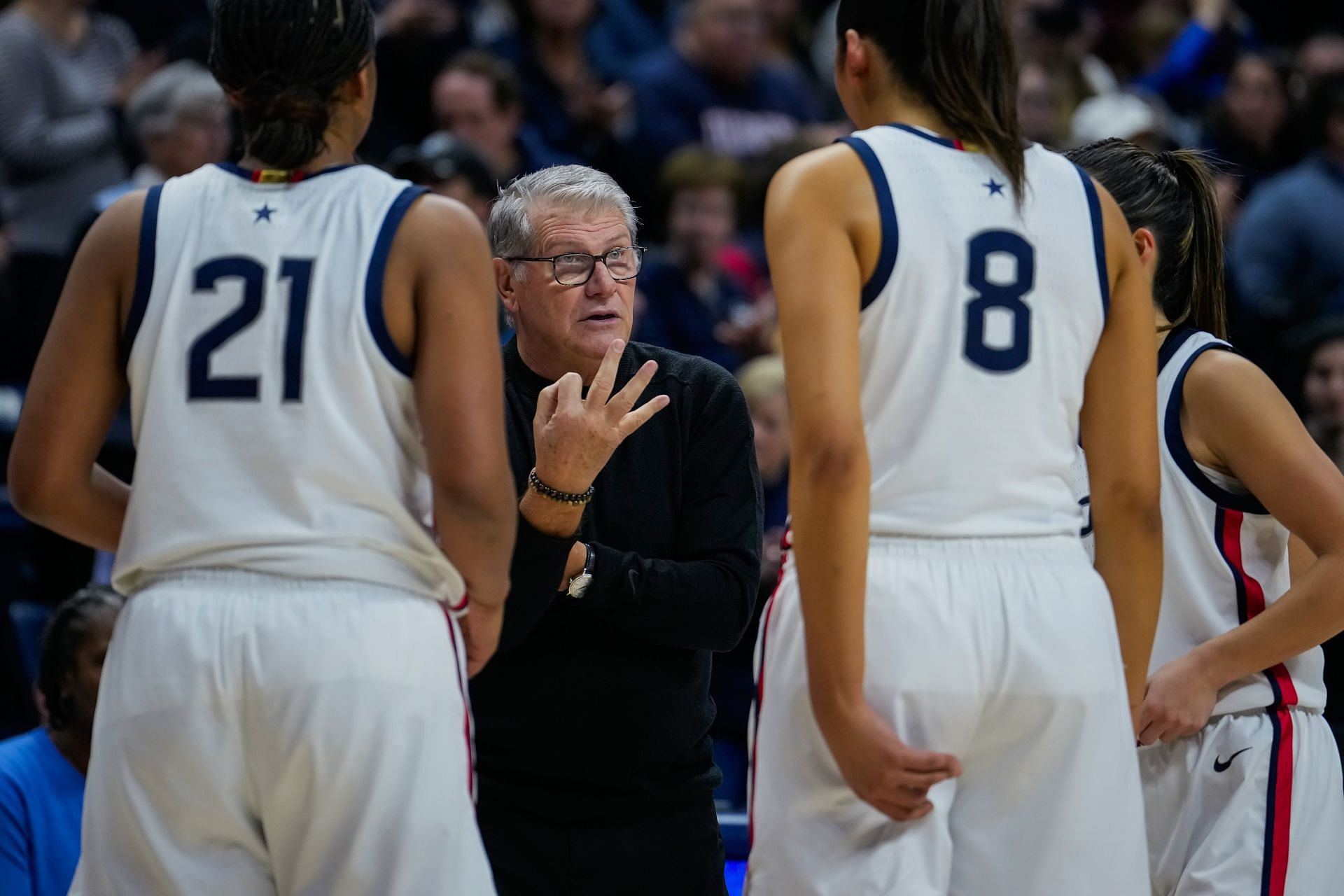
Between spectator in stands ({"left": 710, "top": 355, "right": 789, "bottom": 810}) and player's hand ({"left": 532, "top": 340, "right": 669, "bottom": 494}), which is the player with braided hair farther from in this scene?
spectator in stands ({"left": 710, "top": 355, "right": 789, "bottom": 810})

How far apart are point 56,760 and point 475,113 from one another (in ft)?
13.2

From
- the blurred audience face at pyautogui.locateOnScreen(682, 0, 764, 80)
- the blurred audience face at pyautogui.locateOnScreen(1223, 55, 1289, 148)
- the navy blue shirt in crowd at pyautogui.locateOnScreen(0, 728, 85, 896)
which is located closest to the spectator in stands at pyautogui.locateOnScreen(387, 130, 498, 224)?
the navy blue shirt in crowd at pyautogui.locateOnScreen(0, 728, 85, 896)

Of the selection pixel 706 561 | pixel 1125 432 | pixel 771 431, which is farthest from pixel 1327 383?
pixel 1125 432

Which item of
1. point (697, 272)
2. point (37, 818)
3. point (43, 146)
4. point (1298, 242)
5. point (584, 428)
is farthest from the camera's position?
point (1298, 242)

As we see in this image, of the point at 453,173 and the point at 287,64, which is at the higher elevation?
the point at 287,64

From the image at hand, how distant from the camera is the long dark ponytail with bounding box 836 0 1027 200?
252 cm

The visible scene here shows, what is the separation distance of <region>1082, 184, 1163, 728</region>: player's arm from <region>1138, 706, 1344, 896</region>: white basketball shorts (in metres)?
0.60

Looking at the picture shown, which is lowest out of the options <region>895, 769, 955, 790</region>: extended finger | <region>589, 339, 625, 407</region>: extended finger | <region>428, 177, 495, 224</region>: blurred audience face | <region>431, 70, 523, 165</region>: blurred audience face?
<region>895, 769, 955, 790</region>: extended finger

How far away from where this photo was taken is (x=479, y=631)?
263 centimetres

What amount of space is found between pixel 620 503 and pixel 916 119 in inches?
40.9

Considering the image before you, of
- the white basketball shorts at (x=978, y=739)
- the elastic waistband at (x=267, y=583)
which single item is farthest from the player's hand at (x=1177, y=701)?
the elastic waistband at (x=267, y=583)

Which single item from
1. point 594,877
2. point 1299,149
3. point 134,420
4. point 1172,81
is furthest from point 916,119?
point 1172,81

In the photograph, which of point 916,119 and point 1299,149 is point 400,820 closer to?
point 916,119

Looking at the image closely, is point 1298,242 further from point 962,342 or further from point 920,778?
point 920,778
